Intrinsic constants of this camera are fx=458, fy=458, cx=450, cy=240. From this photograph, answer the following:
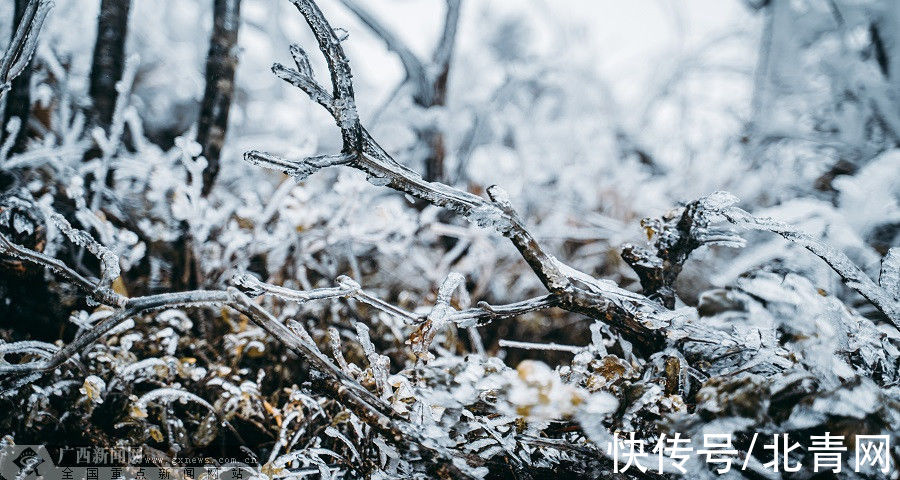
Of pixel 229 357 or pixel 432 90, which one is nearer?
pixel 229 357

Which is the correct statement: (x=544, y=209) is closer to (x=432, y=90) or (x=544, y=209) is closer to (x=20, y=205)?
(x=432, y=90)

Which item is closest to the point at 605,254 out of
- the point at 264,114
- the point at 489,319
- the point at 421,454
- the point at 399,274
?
the point at 399,274

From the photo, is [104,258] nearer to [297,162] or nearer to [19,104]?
[297,162]

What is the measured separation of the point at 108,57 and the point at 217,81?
28 cm

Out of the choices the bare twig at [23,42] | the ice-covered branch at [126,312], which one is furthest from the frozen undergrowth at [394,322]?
the bare twig at [23,42]

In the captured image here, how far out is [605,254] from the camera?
1418 mm

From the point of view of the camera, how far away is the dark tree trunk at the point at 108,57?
0.96 m

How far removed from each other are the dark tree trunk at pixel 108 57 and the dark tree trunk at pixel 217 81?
22 cm

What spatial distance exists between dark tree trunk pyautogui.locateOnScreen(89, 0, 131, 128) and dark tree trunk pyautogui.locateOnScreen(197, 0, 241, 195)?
0.22m

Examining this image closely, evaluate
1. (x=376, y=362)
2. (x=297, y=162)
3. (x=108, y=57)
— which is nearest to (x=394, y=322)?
(x=376, y=362)

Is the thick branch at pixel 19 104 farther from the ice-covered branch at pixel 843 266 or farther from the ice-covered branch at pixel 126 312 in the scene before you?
the ice-covered branch at pixel 843 266

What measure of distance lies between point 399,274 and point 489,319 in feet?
2.26

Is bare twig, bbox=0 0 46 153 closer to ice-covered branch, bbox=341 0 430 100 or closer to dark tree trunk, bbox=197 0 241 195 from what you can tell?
dark tree trunk, bbox=197 0 241 195

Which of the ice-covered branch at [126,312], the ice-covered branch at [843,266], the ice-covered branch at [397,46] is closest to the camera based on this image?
the ice-covered branch at [126,312]
